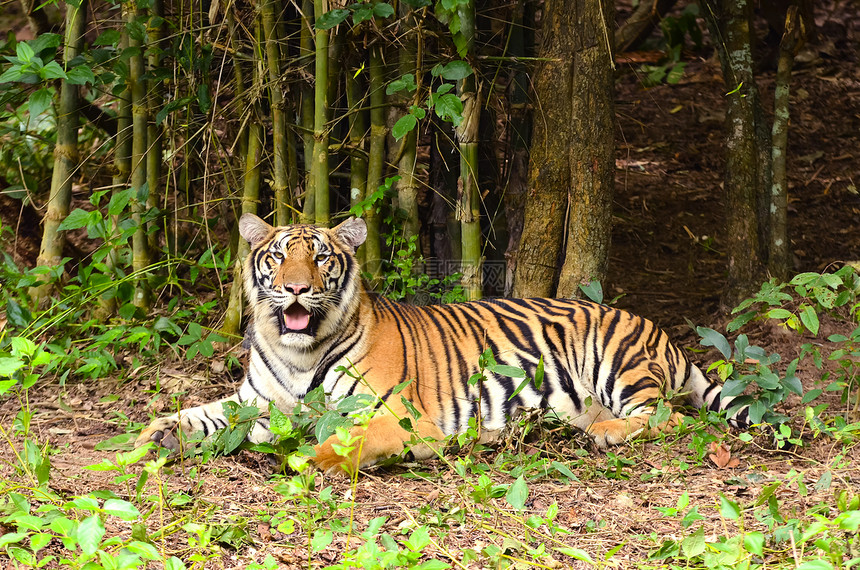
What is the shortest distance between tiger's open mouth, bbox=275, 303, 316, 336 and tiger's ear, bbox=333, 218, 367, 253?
0.44 m

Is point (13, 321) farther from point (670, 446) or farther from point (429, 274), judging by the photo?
point (670, 446)

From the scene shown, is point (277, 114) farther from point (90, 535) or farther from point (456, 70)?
point (90, 535)

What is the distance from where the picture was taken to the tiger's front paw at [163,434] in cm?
362

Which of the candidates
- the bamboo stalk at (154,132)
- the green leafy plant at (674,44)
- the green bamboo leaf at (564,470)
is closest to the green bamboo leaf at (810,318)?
the green bamboo leaf at (564,470)

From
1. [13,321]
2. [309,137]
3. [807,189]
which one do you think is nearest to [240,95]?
[309,137]

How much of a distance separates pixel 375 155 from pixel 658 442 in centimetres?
207

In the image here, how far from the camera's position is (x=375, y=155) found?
4660mm

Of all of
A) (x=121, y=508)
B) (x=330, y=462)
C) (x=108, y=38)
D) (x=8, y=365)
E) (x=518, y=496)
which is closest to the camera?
(x=121, y=508)

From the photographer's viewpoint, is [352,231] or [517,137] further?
[517,137]

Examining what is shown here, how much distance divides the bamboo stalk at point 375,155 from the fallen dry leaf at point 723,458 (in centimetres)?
203

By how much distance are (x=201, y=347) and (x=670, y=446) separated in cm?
225

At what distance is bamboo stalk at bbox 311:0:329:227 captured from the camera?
13.8 feet

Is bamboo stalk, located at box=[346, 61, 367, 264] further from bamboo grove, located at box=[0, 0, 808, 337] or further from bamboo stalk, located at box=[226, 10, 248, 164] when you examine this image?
bamboo stalk, located at box=[226, 10, 248, 164]

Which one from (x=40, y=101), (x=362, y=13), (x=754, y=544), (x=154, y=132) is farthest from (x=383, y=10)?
(x=754, y=544)
